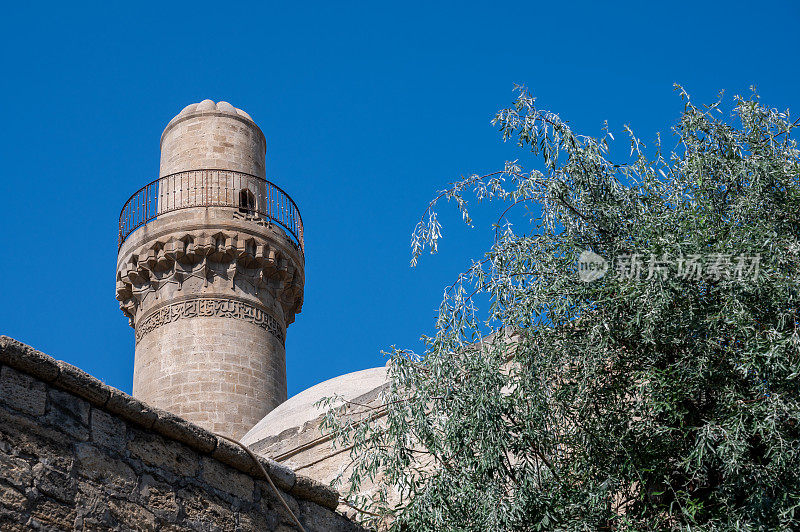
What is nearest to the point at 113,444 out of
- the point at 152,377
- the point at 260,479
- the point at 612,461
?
the point at 260,479

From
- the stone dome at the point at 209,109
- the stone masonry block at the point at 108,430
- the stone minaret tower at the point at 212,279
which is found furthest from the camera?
the stone dome at the point at 209,109

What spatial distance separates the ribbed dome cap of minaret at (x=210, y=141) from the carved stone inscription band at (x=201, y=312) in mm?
2439

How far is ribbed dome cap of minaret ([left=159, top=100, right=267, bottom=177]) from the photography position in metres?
17.1

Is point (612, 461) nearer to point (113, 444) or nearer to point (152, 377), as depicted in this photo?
point (113, 444)

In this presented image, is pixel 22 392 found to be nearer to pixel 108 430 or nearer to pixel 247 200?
pixel 108 430

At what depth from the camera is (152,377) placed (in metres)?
15.3

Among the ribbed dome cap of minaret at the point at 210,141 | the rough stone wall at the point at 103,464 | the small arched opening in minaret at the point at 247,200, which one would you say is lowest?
the rough stone wall at the point at 103,464

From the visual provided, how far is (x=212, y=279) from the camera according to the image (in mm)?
16172

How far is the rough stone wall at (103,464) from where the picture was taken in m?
4.27

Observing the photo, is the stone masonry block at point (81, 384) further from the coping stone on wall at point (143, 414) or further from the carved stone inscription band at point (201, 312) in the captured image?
the carved stone inscription band at point (201, 312)

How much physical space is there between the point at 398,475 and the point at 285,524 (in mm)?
1557

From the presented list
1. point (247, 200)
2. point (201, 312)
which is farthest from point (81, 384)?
point (247, 200)

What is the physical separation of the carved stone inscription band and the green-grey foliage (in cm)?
871

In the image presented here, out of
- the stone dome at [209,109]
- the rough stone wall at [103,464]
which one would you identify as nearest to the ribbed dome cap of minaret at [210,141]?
the stone dome at [209,109]
